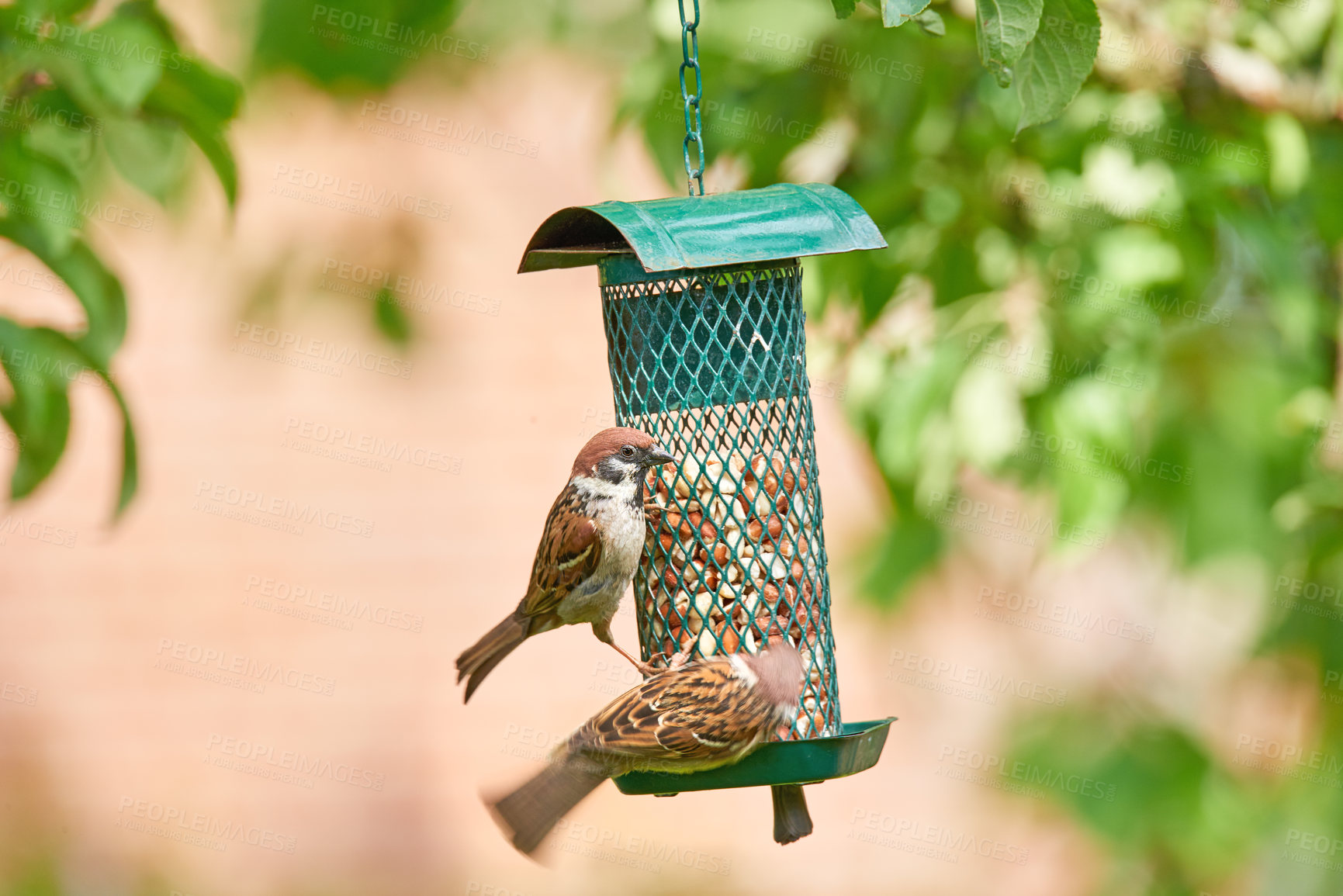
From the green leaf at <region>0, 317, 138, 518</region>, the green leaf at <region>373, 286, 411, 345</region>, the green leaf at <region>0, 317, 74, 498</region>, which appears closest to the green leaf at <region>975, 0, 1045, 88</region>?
the green leaf at <region>0, 317, 138, 518</region>

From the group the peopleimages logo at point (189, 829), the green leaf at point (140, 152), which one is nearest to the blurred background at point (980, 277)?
the green leaf at point (140, 152)

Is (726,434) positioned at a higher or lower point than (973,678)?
higher

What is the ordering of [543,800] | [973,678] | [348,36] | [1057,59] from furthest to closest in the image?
[973,678] → [348,36] → [543,800] → [1057,59]

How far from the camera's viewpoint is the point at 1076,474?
3.95 m

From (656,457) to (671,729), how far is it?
655mm

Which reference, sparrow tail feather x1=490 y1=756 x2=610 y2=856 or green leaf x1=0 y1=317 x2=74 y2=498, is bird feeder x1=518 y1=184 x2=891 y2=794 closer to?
sparrow tail feather x1=490 y1=756 x2=610 y2=856

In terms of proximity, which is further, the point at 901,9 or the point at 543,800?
the point at 543,800

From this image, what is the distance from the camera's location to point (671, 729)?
3.09m

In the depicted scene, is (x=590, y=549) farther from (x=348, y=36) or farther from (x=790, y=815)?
(x=348, y=36)

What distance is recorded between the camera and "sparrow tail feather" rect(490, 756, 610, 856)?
3.15 m

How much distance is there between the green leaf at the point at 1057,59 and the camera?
245cm

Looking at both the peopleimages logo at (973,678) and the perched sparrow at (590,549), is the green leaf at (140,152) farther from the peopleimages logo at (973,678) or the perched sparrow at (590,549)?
the peopleimages logo at (973,678)

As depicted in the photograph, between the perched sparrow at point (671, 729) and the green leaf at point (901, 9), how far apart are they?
1546 millimetres

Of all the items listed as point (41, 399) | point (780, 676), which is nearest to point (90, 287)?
point (41, 399)
